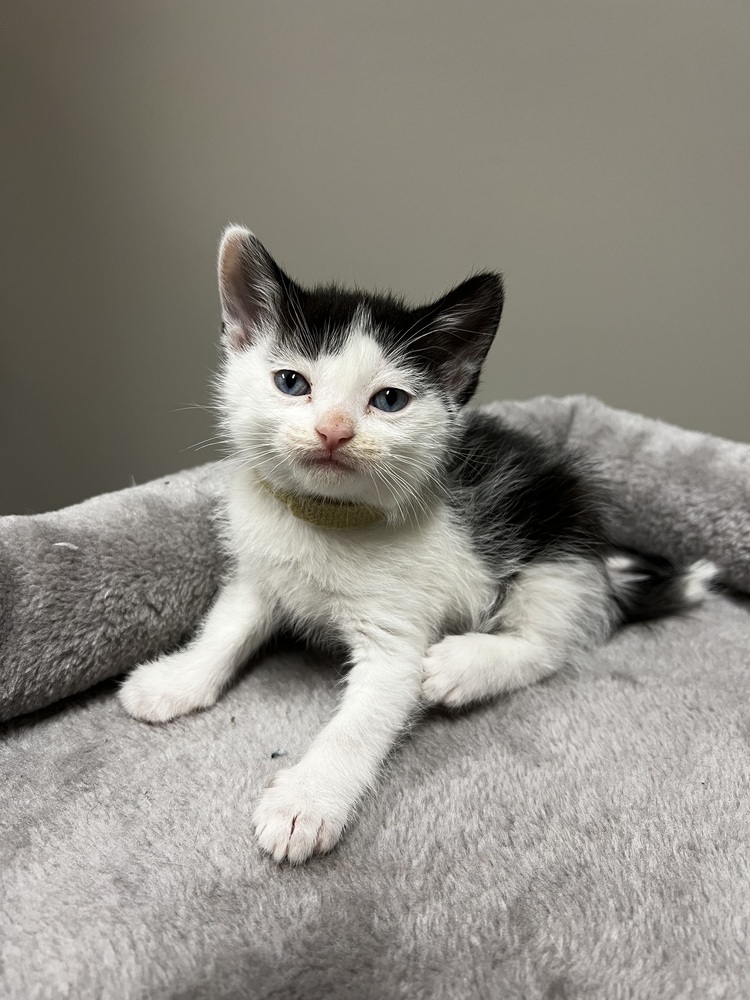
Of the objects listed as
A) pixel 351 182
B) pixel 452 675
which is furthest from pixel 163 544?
pixel 351 182

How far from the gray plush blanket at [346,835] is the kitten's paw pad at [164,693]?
0.07 feet

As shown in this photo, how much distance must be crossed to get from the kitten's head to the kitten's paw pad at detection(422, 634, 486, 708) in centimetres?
20

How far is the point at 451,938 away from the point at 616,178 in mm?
1549

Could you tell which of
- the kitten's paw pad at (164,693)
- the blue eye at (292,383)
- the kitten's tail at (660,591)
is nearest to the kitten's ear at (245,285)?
the blue eye at (292,383)

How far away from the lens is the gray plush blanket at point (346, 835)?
2.00 ft

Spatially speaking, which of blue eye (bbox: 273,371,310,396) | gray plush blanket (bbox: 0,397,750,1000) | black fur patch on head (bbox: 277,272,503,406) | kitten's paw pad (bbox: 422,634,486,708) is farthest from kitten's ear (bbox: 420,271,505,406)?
gray plush blanket (bbox: 0,397,750,1000)

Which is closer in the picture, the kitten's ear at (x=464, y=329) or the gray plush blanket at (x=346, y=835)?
the gray plush blanket at (x=346, y=835)

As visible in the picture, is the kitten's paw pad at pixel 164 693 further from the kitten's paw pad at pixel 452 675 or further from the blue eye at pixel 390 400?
the blue eye at pixel 390 400

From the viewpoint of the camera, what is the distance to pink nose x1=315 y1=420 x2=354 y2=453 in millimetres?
751

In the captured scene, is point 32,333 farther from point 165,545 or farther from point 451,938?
point 451,938

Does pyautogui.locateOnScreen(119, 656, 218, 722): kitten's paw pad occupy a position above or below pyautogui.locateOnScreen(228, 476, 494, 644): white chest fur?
below

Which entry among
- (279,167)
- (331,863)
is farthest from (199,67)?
(331,863)

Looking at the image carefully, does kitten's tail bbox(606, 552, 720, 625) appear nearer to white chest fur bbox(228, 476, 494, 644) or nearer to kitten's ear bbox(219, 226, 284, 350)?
white chest fur bbox(228, 476, 494, 644)

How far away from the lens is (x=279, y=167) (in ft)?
5.12
